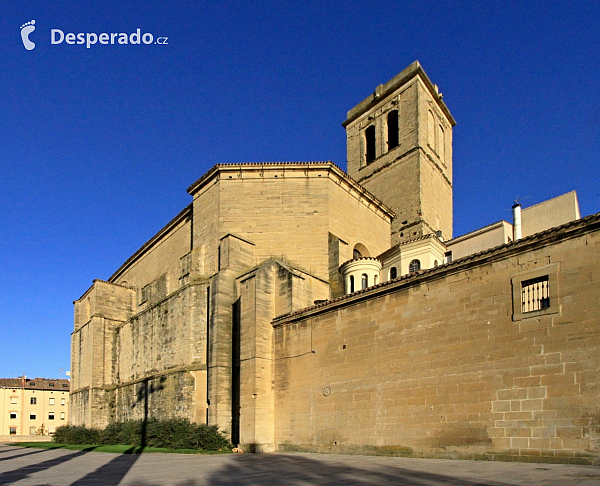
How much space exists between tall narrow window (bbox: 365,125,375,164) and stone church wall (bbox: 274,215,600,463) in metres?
17.7

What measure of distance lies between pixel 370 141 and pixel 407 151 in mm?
4392

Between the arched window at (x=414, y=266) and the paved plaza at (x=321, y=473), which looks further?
the arched window at (x=414, y=266)

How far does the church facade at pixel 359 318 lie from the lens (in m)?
9.44

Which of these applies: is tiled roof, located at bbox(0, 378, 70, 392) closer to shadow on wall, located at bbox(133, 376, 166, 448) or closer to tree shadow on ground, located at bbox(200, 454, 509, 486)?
shadow on wall, located at bbox(133, 376, 166, 448)

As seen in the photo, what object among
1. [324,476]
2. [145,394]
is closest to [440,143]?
[145,394]

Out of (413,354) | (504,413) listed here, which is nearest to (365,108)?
(413,354)

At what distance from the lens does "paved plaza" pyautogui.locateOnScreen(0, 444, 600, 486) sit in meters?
7.29

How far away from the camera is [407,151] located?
26.7 metres

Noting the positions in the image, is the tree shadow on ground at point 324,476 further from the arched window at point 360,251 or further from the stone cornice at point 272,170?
the stone cornice at point 272,170

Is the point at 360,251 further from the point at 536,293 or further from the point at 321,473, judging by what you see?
the point at 321,473

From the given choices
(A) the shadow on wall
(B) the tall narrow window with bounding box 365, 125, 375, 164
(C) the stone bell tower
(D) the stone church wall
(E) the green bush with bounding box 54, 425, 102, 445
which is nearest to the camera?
(D) the stone church wall

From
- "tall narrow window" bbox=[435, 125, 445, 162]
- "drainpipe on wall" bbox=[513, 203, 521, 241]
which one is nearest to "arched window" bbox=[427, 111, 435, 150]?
"tall narrow window" bbox=[435, 125, 445, 162]

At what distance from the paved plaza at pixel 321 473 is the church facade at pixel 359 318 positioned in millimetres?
1063

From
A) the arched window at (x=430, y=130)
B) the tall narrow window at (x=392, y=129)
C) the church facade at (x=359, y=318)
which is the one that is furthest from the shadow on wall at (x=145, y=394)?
the arched window at (x=430, y=130)
